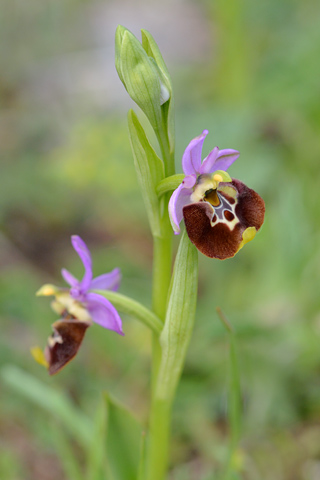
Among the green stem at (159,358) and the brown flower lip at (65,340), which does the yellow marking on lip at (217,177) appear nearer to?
the green stem at (159,358)

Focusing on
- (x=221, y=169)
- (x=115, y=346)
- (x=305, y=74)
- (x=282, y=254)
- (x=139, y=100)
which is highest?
(x=139, y=100)

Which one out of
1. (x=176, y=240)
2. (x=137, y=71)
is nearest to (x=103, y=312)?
(x=137, y=71)

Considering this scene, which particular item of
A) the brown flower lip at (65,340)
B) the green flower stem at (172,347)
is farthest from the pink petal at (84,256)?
the green flower stem at (172,347)

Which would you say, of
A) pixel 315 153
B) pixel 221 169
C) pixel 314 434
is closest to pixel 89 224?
pixel 315 153

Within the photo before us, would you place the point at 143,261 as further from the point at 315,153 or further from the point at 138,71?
the point at 138,71

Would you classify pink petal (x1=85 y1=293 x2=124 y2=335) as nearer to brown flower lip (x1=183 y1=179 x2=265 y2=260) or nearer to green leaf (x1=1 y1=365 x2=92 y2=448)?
brown flower lip (x1=183 y1=179 x2=265 y2=260)
